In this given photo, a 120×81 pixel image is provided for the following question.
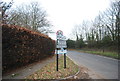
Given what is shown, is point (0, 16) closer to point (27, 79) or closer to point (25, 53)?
point (25, 53)

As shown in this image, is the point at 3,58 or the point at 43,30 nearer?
the point at 3,58

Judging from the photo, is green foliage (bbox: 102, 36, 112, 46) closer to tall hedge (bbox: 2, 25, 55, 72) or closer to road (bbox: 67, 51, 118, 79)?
road (bbox: 67, 51, 118, 79)

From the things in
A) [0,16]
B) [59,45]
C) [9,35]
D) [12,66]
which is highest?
[0,16]

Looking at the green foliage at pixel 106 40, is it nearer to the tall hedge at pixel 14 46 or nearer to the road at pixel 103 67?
the road at pixel 103 67

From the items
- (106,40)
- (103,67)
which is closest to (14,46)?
(103,67)

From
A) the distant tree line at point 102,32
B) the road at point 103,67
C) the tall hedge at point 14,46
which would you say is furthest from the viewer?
the distant tree line at point 102,32

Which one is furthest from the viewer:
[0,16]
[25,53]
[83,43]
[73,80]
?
[83,43]

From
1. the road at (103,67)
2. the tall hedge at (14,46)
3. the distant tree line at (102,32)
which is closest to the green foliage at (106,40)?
the distant tree line at (102,32)

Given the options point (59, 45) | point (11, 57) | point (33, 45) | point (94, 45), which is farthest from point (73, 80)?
point (94, 45)

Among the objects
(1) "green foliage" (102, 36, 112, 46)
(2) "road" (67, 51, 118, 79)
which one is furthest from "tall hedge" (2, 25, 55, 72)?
(1) "green foliage" (102, 36, 112, 46)

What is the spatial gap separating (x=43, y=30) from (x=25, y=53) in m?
19.9

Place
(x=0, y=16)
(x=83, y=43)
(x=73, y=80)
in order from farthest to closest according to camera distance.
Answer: (x=83, y=43) < (x=0, y=16) < (x=73, y=80)

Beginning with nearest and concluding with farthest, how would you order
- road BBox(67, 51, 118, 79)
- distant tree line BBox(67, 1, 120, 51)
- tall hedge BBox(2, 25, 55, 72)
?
1. tall hedge BBox(2, 25, 55, 72)
2. road BBox(67, 51, 118, 79)
3. distant tree line BBox(67, 1, 120, 51)

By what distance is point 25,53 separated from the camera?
23.8 feet
